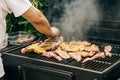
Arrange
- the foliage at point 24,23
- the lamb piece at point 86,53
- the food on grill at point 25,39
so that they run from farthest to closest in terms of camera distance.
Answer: the foliage at point 24,23
the food on grill at point 25,39
the lamb piece at point 86,53

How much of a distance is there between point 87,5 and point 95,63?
3.00 feet

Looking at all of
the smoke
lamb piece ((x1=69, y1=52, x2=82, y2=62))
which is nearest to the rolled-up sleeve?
lamb piece ((x1=69, y1=52, x2=82, y2=62))

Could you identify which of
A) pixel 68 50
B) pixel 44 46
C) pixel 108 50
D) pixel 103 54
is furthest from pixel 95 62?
pixel 44 46

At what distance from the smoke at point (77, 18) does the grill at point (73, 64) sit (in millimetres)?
62

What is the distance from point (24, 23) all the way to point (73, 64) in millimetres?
1586

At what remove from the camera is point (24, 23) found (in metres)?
3.85

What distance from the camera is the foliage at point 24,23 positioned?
3764mm

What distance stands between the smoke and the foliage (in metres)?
0.48

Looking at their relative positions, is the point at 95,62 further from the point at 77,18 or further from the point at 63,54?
the point at 77,18

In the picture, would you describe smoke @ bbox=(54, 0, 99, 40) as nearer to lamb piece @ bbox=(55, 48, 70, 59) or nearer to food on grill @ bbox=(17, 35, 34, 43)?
food on grill @ bbox=(17, 35, 34, 43)

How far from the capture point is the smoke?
3139mm

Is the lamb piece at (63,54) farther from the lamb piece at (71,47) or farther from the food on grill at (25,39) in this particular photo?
the food on grill at (25,39)

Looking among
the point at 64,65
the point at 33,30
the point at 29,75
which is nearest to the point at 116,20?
the point at 64,65

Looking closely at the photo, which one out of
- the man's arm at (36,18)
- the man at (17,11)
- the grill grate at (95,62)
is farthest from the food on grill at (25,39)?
the man at (17,11)
